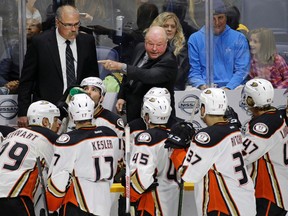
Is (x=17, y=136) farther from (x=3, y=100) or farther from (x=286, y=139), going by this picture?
(x=286, y=139)

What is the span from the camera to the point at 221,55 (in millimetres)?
10781

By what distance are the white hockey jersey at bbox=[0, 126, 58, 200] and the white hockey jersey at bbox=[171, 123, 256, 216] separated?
1.18m

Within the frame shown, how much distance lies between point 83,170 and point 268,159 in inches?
60.9

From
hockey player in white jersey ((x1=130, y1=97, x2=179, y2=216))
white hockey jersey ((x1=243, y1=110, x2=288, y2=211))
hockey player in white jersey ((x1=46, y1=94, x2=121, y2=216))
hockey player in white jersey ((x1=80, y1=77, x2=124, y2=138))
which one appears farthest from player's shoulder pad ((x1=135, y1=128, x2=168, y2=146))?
white hockey jersey ((x1=243, y1=110, x2=288, y2=211))

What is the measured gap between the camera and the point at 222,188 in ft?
29.9

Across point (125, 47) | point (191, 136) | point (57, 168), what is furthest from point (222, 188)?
point (125, 47)

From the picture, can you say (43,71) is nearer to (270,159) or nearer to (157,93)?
(157,93)

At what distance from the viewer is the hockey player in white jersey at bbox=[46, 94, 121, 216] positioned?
30.1 ft

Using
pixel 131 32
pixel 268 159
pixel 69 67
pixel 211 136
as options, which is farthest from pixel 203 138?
pixel 131 32

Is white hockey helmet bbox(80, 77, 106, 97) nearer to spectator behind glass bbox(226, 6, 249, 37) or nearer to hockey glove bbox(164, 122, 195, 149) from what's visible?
hockey glove bbox(164, 122, 195, 149)

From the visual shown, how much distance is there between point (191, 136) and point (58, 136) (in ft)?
3.44

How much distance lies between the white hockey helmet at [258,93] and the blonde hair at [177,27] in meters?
1.11

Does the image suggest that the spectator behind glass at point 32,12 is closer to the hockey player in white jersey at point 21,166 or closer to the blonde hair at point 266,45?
the hockey player in white jersey at point 21,166

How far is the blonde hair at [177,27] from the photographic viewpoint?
1062 cm
